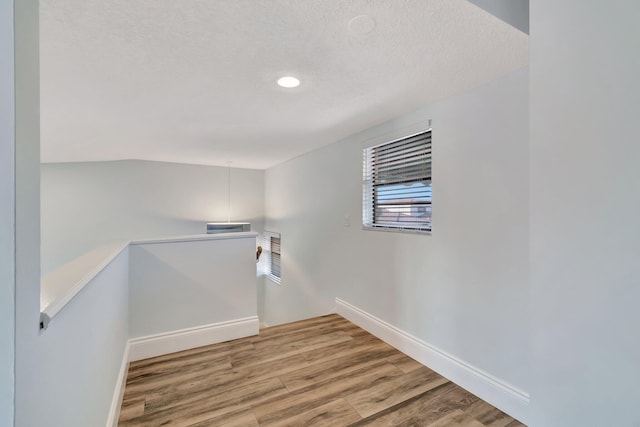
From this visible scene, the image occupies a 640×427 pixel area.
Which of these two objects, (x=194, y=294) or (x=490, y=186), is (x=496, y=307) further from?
(x=194, y=294)

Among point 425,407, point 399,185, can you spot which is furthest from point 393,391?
point 399,185

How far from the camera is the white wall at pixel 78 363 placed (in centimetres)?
71

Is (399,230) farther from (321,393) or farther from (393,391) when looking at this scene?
(321,393)

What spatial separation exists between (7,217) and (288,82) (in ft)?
5.35

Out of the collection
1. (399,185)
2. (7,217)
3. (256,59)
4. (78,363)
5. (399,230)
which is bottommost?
(78,363)

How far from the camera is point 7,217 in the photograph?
0.55 m

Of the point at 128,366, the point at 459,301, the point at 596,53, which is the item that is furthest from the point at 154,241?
the point at 596,53

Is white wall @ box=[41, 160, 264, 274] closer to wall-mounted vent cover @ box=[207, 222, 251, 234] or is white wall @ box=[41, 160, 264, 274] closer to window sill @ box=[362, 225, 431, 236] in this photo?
wall-mounted vent cover @ box=[207, 222, 251, 234]

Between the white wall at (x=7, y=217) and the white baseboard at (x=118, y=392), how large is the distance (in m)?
1.35

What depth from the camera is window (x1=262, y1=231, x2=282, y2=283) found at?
5438mm

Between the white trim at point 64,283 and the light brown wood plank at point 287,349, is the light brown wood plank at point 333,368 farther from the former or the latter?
the white trim at point 64,283

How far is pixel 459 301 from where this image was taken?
2.07m

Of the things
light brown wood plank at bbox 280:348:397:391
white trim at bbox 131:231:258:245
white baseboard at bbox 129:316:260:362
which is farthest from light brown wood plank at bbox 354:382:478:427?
white trim at bbox 131:231:258:245

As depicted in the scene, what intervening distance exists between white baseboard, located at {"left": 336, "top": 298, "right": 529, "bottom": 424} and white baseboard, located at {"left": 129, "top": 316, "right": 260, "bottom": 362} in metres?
1.28
